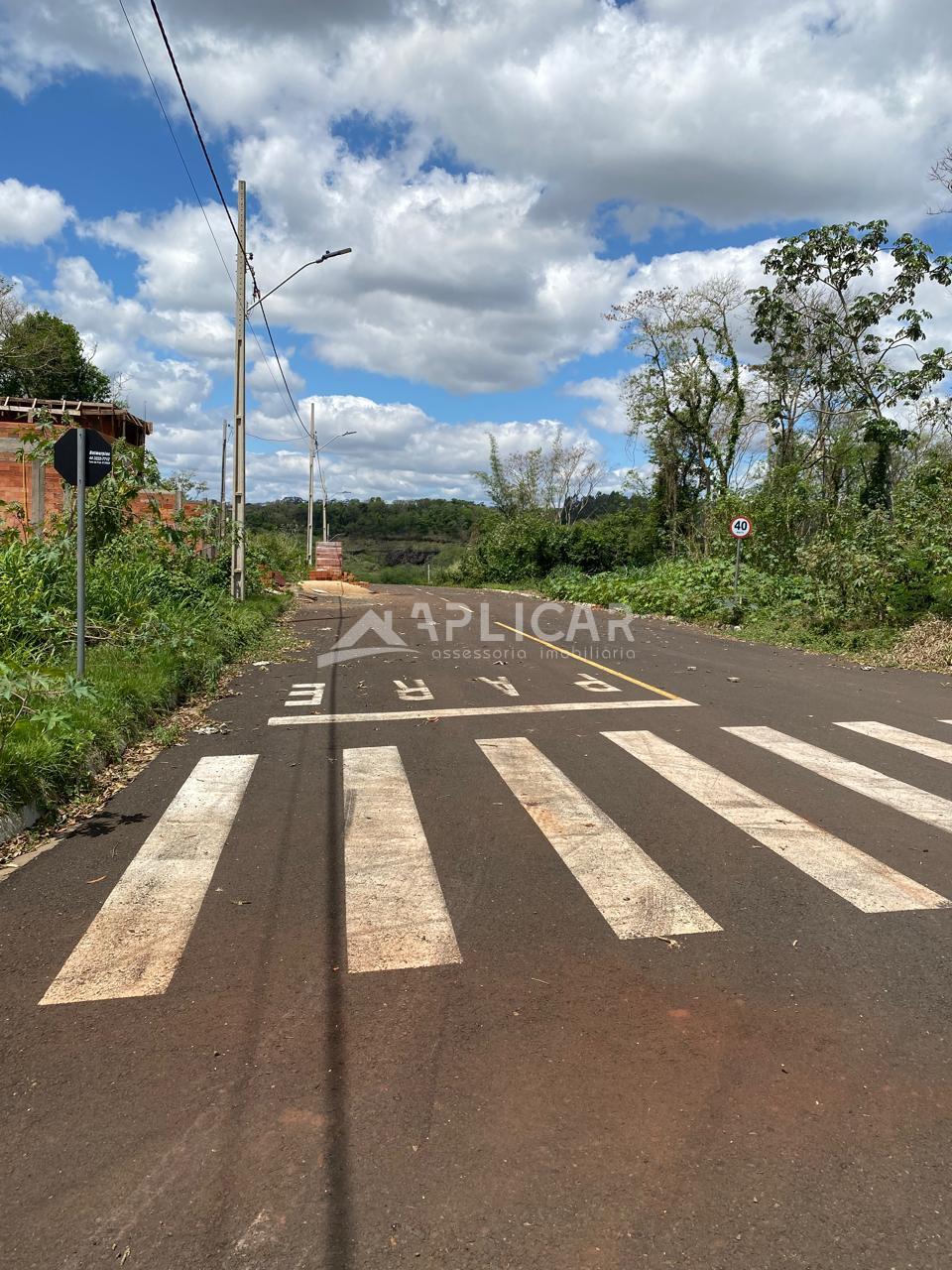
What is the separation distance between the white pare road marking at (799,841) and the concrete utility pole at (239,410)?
44.7 feet

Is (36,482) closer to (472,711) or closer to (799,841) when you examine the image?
(472,711)

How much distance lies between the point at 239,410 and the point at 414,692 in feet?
35.2

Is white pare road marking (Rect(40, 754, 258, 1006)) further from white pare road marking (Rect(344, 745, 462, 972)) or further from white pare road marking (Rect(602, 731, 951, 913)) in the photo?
white pare road marking (Rect(602, 731, 951, 913))

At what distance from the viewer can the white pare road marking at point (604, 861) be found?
463 centimetres

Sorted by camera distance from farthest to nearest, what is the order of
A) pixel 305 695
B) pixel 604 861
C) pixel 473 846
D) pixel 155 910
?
pixel 305 695, pixel 473 846, pixel 604 861, pixel 155 910

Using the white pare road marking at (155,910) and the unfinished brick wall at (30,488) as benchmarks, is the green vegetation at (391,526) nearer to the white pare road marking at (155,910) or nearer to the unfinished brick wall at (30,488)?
the unfinished brick wall at (30,488)

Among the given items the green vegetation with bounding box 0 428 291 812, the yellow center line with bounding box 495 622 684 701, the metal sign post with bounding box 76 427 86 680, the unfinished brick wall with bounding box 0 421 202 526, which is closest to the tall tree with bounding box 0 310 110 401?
the unfinished brick wall with bounding box 0 421 202 526

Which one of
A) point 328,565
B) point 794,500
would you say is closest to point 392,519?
point 328,565

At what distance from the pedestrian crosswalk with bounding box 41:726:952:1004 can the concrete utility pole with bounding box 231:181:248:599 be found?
40.5ft

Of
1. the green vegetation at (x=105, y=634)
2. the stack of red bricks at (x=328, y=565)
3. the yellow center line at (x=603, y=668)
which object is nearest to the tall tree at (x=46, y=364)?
the stack of red bricks at (x=328, y=565)

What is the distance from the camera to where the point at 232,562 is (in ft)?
66.6

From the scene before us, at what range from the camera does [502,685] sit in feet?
40.3

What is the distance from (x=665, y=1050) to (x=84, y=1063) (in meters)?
2.25

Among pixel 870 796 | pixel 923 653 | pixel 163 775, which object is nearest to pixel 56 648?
pixel 163 775
